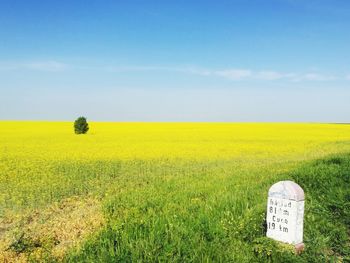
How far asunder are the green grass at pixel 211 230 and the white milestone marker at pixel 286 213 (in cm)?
17

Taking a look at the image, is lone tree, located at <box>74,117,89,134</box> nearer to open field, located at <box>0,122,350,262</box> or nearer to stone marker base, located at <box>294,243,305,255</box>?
open field, located at <box>0,122,350,262</box>

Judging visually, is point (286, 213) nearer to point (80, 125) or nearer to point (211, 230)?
point (211, 230)

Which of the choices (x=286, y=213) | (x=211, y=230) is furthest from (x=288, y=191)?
(x=211, y=230)

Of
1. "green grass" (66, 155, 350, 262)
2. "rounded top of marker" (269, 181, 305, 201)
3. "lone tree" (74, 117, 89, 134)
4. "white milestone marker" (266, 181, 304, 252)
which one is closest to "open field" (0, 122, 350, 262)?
"green grass" (66, 155, 350, 262)

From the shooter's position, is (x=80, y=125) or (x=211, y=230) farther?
(x=80, y=125)

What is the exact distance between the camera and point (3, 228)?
25.8ft

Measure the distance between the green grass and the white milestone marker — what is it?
0.17 meters

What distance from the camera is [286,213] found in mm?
5781

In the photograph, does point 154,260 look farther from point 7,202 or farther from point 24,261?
point 7,202

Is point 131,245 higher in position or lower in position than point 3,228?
higher

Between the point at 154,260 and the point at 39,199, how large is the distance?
6263 millimetres

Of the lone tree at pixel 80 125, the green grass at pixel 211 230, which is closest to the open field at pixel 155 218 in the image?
the green grass at pixel 211 230

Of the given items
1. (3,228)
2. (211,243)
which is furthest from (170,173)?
(211,243)

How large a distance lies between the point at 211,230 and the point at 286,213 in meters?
1.20
